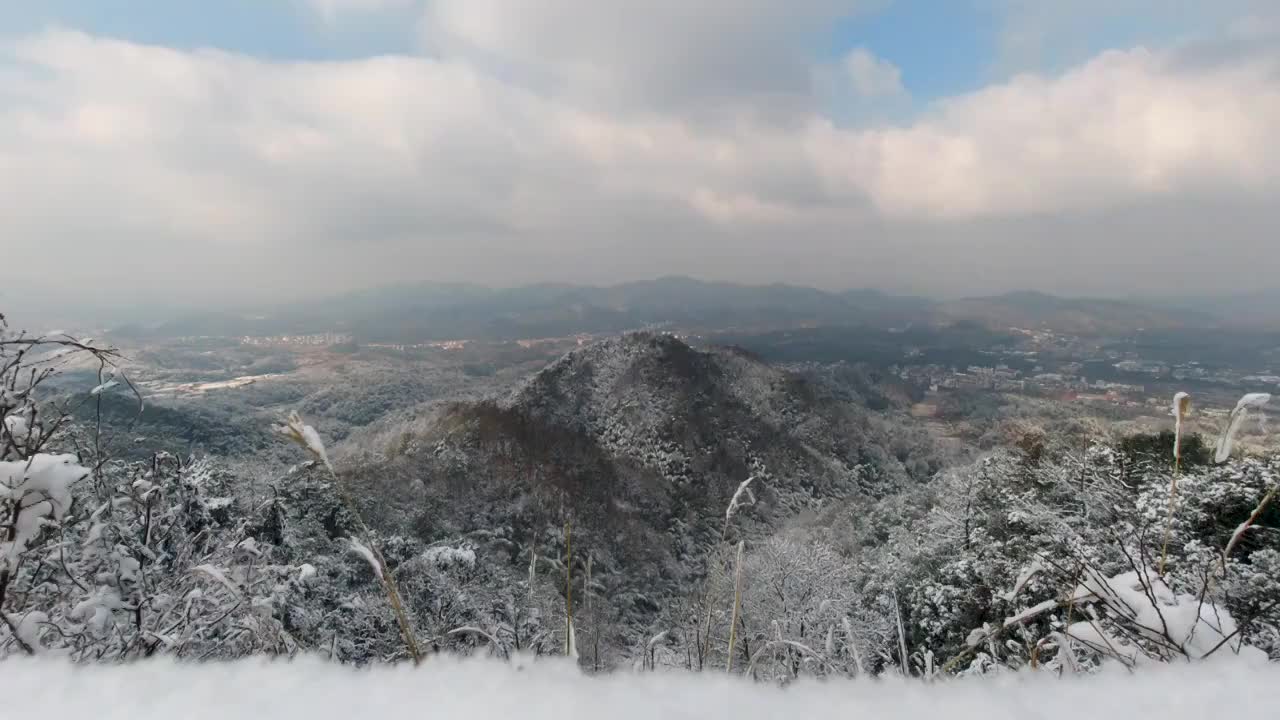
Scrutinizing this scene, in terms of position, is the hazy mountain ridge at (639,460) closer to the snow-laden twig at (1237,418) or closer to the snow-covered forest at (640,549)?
the snow-covered forest at (640,549)

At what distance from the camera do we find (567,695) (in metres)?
0.82

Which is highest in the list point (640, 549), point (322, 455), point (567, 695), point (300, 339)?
point (322, 455)

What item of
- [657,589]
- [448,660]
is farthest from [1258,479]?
[657,589]

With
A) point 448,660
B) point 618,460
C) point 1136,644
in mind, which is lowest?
point 618,460

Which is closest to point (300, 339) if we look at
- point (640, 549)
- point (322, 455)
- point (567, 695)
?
point (640, 549)

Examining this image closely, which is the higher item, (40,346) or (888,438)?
(40,346)

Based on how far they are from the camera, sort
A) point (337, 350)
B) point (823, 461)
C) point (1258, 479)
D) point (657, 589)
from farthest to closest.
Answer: point (337, 350), point (823, 461), point (657, 589), point (1258, 479)

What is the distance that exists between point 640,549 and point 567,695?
36.2 meters

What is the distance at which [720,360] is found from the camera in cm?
6356

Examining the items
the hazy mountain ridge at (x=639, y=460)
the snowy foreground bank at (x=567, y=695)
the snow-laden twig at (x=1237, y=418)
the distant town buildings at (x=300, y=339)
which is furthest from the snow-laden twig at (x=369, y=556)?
the distant town buildings at (x=300, y=339)

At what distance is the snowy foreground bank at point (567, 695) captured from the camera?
2.60 feet

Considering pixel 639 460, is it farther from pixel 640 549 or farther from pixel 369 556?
pixel 369 556

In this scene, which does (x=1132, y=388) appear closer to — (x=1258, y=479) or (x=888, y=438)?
(x=888, y=438)

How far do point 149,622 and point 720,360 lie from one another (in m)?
62.6
